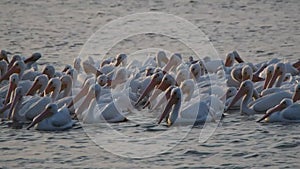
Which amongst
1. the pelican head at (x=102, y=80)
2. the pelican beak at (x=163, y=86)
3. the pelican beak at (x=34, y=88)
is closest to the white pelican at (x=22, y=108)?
the pelican beak at (x=34, y=88)

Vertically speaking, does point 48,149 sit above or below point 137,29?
below

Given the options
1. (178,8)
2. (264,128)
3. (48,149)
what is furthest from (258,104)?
(178,8)

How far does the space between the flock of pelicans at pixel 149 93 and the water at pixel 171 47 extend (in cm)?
21

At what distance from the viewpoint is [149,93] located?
13.8 metres

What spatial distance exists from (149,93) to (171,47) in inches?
220

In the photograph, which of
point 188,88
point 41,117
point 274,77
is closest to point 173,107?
point 188,88

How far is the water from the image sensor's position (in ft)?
35.3

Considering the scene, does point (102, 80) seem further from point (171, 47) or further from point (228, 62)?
point (171, 47)

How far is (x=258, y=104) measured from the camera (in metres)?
13.0

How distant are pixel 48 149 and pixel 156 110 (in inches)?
98.8

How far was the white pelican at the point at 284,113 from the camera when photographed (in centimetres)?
1227

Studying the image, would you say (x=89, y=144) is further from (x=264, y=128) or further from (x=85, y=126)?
(x=264, y=128)

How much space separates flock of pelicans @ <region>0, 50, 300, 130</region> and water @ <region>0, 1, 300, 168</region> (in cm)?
21

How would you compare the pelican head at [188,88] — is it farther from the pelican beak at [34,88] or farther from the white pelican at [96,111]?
the pelican beak at [34,88]
